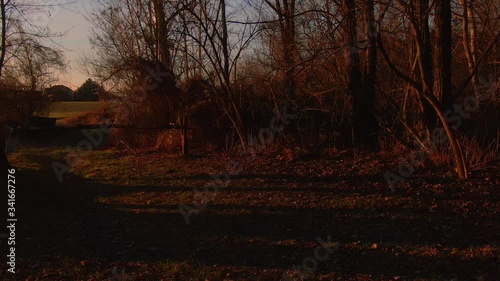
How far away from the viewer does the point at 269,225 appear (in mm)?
7031

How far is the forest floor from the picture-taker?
17.6ft

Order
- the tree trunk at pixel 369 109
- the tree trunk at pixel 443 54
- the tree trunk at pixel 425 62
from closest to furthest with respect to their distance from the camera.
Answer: the tree trunk at pixel 425 62, the tree trunk at pixel 443 54, the tree trunk at pixel 369 109

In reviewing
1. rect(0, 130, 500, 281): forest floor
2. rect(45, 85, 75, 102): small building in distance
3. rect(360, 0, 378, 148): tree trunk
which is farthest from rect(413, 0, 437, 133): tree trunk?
rect(45, 85, 75, 102): small building in distance

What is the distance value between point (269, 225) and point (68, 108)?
25.7 meters

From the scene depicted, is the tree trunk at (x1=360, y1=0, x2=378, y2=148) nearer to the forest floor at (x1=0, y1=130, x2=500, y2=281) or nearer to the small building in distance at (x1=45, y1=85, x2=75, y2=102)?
the forest floor at (x1=0, y1=130, x2=500, y2=281)

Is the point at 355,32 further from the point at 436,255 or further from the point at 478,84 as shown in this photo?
the point at 436,255

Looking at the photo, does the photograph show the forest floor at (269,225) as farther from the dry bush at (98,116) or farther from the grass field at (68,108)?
the grass field at (68,108)

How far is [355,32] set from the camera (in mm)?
9523

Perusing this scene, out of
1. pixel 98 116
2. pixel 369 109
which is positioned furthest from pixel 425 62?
pixel 98 116

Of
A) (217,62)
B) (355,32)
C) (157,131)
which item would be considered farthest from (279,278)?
(157,131)

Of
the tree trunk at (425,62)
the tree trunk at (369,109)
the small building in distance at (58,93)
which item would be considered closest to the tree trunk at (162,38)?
the tree trunk at (369,109)

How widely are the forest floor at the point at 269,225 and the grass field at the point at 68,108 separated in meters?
16.3

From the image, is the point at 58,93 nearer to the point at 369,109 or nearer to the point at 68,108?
the point at 68,108

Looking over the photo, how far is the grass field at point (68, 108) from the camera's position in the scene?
26302 millimetres
